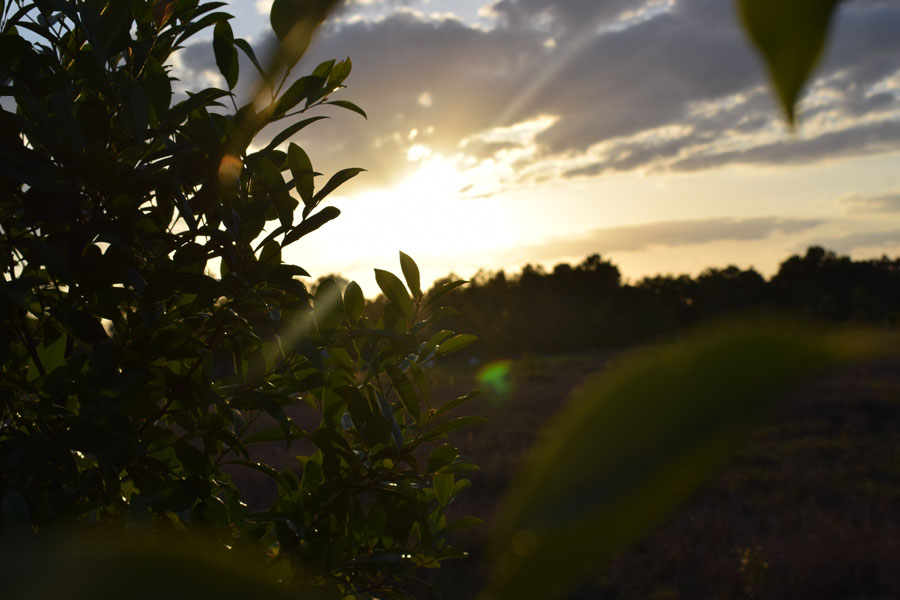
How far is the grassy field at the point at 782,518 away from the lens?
6582mm

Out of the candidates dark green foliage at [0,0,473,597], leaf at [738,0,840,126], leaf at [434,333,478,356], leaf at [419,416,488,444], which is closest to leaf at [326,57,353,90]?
dark green foliage at [0,0,473,597]

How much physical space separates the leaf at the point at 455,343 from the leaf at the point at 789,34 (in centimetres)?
125

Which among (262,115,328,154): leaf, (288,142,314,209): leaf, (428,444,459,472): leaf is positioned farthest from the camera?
(428,444,459,472): leaf

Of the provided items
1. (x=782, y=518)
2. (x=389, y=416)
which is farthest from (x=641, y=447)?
(x=782, y=518)

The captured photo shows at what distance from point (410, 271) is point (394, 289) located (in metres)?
0.05

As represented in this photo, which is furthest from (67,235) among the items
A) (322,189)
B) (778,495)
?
(778,495)

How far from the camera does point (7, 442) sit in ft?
4.26

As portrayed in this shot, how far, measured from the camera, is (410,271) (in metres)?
1.35

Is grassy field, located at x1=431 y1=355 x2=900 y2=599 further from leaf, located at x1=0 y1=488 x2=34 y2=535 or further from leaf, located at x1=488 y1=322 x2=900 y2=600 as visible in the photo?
leaf, located at x1=488 y1=322 x2=900 y2=600

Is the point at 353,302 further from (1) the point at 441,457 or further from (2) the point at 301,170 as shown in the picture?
(1) the point at 441,457

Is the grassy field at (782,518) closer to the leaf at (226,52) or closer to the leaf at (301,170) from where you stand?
the leaf at (301,170)

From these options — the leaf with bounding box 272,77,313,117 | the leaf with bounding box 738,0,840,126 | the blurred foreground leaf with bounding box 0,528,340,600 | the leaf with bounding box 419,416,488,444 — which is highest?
the leaf with bounding box 272,77,313,117

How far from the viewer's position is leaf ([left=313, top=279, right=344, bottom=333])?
1.36 metres

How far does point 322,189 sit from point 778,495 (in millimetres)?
8837
